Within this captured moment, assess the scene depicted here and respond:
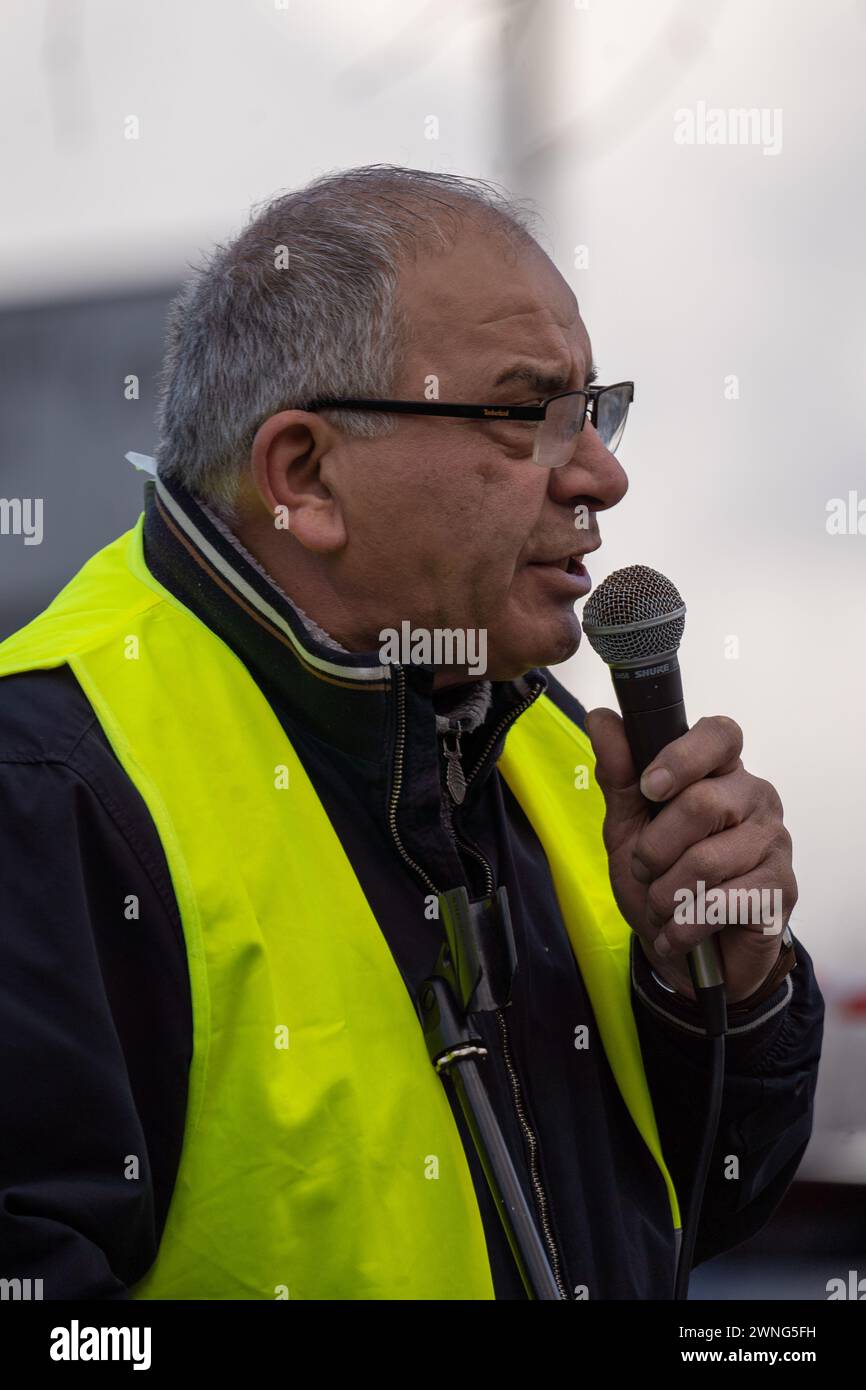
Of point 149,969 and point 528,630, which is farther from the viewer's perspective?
point 528,630

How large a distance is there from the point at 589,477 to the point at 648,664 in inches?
11.2

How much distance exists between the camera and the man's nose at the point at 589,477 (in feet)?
6.24

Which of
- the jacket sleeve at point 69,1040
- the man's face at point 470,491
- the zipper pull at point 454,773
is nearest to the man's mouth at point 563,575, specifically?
the man's face at point 470,491

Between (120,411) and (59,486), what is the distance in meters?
0.31

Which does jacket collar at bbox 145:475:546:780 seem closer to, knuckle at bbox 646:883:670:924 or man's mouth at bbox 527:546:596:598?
man's mouth at bbox 527:546:596:598

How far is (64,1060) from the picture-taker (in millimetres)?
1399

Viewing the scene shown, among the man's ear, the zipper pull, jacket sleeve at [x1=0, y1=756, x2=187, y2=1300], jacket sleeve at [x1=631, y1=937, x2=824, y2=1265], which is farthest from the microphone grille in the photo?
jacket sleeve at [x1=0, y1=756, x2=187, y2=1300]

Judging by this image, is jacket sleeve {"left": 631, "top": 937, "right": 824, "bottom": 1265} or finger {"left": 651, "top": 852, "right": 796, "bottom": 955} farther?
jacket sleeve {"left": 631, "top": 937, "right": 824, "bottom": 1265}

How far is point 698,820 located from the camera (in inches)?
67.2

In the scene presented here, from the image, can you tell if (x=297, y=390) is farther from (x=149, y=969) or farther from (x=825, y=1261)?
(x=825, y=1261)

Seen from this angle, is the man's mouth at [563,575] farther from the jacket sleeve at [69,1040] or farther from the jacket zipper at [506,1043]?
the jacket sleeve at [69,1040]

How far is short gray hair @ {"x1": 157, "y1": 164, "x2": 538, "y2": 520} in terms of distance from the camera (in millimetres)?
1860

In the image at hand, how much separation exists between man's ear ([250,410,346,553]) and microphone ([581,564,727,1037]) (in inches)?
12.9

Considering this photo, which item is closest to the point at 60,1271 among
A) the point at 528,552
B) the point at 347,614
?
the point at 347,614
